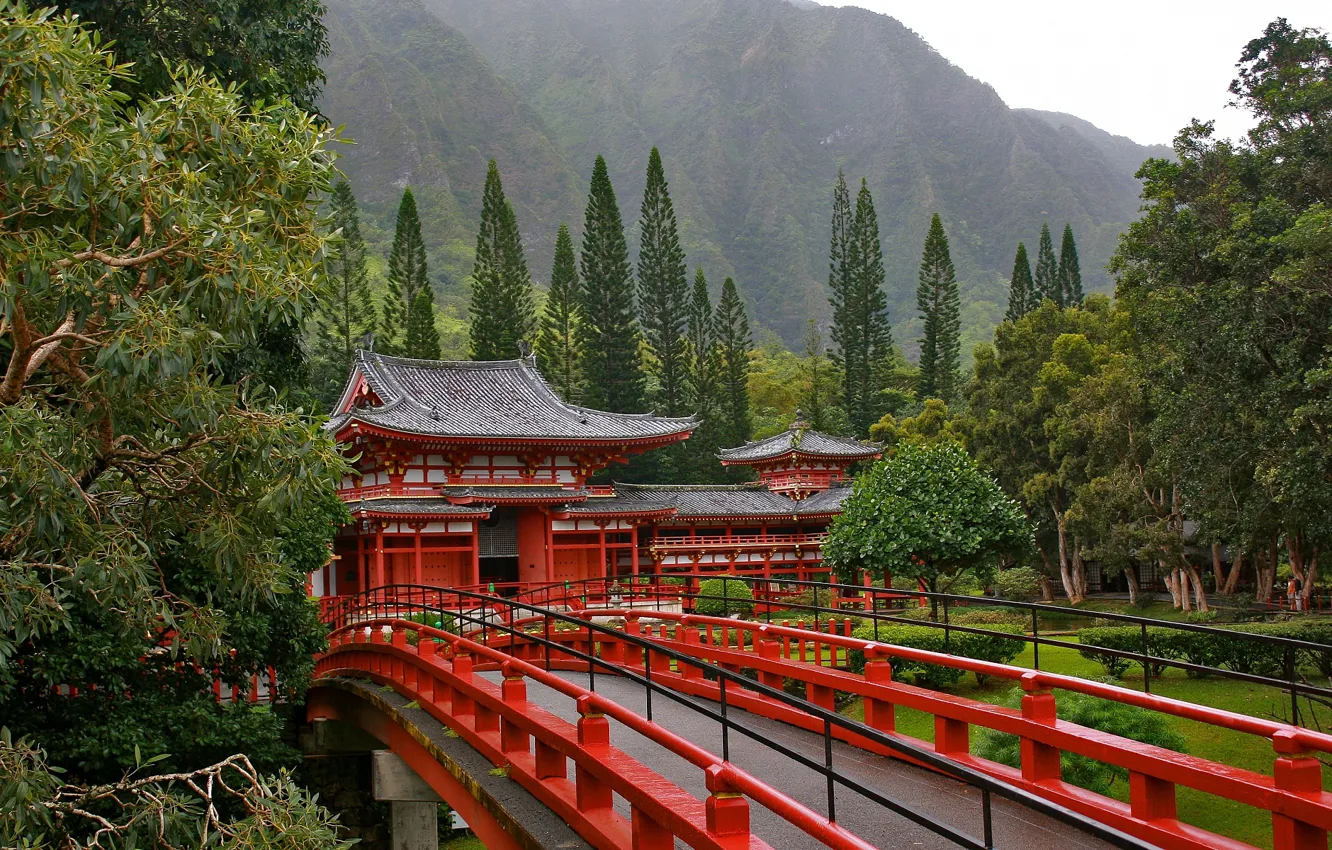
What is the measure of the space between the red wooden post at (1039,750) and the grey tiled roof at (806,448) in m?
27.6

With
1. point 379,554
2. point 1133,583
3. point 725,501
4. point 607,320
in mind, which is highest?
point 607,320

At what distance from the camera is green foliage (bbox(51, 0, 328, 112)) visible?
431 inches

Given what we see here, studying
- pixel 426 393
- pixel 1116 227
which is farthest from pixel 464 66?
pixel 426 393

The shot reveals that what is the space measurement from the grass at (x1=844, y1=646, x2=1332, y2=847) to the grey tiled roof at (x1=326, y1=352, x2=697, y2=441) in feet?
42.0

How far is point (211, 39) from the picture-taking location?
11.8m

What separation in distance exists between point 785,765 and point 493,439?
19076mm

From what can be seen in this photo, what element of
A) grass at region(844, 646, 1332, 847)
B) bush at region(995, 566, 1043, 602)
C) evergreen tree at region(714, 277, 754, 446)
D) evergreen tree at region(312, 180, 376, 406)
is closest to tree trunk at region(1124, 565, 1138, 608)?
bush at region(995, 566, 1043, 602)

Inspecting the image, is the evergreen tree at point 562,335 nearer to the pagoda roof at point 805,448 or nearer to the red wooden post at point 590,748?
the pagoda roof at point 805,448

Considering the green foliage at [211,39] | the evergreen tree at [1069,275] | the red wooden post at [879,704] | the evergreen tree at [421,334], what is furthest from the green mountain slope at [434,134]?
the red wooden post at [879,704]

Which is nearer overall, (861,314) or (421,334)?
(421,334)

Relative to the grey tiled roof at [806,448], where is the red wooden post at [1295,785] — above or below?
below

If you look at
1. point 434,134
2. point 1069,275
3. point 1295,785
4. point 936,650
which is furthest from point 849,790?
point 434,134

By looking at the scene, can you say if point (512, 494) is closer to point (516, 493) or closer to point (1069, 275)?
point (516, 493)

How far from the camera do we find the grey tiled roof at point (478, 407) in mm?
25578
